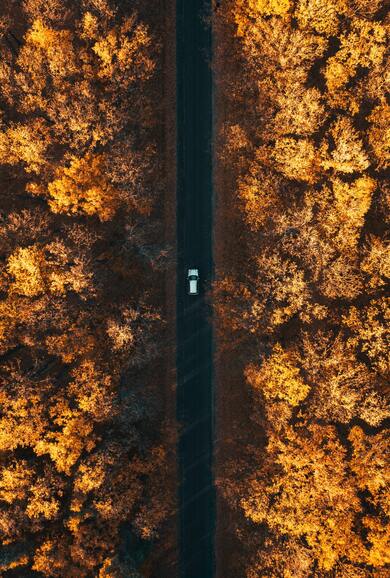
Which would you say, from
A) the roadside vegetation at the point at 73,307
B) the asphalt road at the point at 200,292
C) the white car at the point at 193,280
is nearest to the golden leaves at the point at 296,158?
the asphalt road at the point at 200,292

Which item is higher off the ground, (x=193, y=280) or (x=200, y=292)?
(x=193, y=280)

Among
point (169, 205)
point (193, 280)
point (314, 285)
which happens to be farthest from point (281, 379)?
point (169, 205)

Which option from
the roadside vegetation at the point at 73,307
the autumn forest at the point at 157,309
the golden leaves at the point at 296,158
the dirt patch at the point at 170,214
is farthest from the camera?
the dirt patch at the point at 170,214

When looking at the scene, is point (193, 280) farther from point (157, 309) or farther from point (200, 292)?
point (157, 309)

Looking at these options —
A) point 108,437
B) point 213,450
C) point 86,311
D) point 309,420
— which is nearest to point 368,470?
point 309,420

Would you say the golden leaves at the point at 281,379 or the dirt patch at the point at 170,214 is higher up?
the dirt patch at the point at 170,214

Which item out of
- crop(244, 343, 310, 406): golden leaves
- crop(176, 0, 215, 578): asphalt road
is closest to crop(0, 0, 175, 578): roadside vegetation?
crop(176, 0, 215, 578): asphalt road

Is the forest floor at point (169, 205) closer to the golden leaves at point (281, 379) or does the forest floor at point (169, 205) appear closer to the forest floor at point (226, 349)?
the forest floor at point (226, 349)
